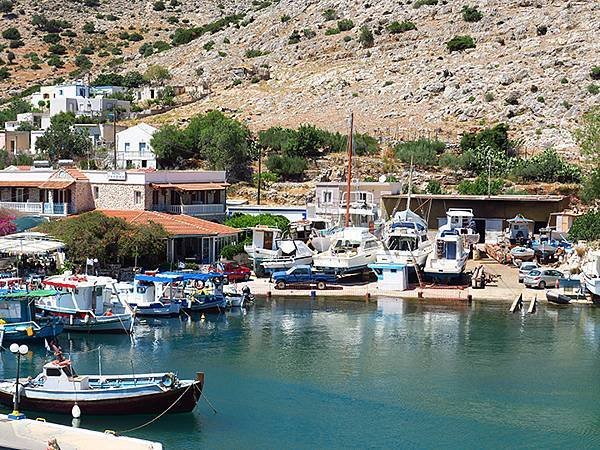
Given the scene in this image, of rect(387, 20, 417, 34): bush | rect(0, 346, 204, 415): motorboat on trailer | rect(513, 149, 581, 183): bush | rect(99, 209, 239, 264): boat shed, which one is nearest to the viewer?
rect(0, 346, 204, 415): motorboat on trailer

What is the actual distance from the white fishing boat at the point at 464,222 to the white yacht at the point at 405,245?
197 inches

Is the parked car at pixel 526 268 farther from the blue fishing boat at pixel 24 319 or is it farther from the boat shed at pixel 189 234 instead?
the blue fishing boat at pixel 24 319

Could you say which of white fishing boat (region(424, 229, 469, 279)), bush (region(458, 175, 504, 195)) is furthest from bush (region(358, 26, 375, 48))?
white fishing boat (region(424, 229, 469, 279))

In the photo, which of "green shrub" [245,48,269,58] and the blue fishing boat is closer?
the blue fishing boat

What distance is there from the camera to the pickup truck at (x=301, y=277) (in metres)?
52.9

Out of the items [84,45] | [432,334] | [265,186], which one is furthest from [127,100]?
[432,334]

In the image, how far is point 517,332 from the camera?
141 feet

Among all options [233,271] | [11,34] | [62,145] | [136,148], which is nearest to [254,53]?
[136,148]

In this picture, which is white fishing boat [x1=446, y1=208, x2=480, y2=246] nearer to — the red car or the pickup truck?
the pickup truck

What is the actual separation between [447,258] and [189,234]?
13.8 m

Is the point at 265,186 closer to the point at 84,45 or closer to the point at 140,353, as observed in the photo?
the point at 140,353

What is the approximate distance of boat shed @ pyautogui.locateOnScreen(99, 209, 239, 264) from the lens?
182 ft

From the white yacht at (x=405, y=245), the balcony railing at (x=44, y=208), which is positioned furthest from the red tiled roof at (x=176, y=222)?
the white yacht at (x=405, y=245)

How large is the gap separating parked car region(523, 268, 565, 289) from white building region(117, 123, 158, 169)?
124ft
